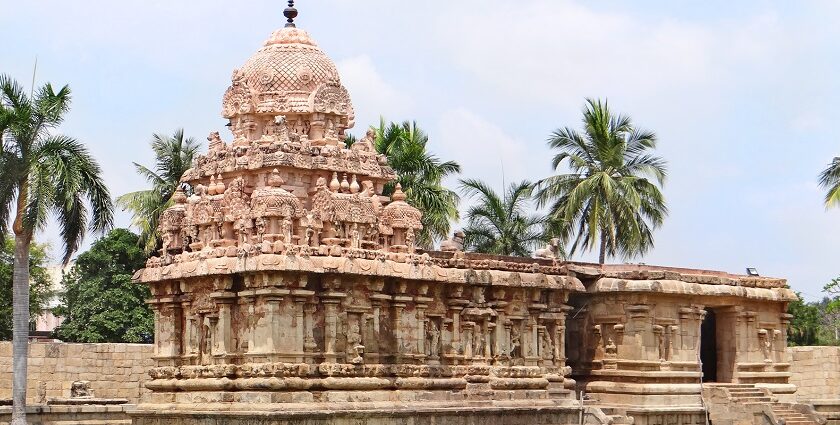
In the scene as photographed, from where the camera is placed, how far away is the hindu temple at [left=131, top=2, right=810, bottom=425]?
88.6 feet

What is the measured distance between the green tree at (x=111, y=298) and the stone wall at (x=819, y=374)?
17826mm

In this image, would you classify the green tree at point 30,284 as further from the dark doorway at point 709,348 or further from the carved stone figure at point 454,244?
the dark doorway at point 709,348

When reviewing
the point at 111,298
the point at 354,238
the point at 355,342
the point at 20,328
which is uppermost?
the point at 354,238

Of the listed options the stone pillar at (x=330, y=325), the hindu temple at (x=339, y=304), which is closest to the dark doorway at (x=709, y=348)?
the hindu temple at (x=339, y=304)

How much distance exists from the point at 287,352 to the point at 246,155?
13.1ft

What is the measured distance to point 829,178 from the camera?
40156 mm

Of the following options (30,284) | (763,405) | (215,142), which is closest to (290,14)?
(215,142)

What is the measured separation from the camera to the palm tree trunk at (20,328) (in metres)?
29.5

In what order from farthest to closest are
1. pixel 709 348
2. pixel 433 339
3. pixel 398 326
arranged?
pixel 709 348 < pixel 433 339 < pixel 398 326

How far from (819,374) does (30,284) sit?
89.3 ft

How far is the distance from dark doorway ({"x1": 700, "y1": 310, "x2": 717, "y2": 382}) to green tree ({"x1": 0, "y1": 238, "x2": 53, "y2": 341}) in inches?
751

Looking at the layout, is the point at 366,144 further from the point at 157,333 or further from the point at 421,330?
the point at 157,333

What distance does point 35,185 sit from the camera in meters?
29.1

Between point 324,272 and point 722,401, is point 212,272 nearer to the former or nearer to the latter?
point 324,272
